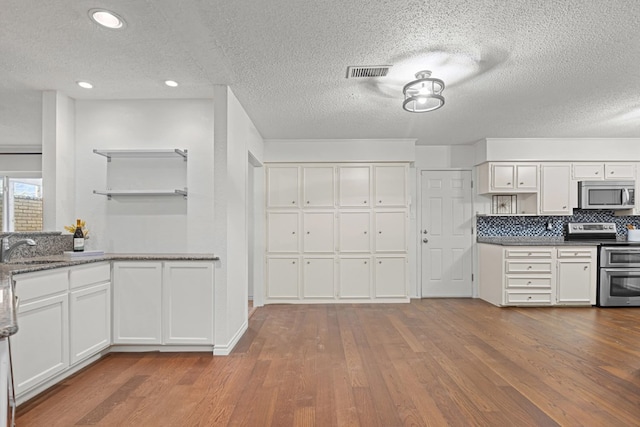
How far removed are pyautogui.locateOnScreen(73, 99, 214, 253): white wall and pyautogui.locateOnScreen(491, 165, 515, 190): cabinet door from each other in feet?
13.0

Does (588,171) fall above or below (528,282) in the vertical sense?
above

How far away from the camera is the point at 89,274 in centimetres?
261

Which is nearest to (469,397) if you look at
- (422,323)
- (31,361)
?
(422,323)

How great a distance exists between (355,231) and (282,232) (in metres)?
1.08

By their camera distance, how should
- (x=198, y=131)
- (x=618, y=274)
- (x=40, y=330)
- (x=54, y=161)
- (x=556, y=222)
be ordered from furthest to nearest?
(x=556, y=222)
(x=618, y=274)
(x=198, y=131)
(x=54, y=161)
(x=40, y=330)

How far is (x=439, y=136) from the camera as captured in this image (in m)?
4.71

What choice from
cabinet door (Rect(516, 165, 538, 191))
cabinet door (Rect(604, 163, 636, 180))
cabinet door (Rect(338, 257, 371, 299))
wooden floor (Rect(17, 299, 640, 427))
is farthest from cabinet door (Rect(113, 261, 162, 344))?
cabinet door (Rect(604, 163, 636, 180))

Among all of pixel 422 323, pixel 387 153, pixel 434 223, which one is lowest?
pixel 422 323

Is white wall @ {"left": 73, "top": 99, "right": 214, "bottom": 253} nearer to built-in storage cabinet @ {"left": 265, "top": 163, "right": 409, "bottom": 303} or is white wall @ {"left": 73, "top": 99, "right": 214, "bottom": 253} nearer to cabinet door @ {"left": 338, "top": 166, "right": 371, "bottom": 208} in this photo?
built-in storage cabinet @ {"left": 265, "top": 163, "right": 409, "bottom": 303}

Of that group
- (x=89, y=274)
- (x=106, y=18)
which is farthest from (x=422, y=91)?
(x=89, y=274)

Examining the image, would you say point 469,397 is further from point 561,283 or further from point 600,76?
point 561,283

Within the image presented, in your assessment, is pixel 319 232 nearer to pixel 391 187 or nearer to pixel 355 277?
pixel 355 277

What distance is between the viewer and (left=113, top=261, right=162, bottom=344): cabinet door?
2.87 meters

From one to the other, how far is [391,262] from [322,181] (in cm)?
157
